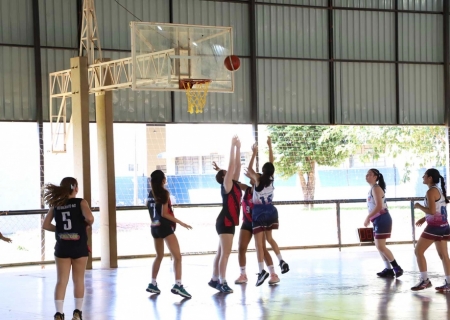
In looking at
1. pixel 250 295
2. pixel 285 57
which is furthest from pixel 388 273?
pixel 285 57

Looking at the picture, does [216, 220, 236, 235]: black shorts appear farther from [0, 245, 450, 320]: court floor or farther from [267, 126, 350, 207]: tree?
[267, 126, 350, 207]: tree

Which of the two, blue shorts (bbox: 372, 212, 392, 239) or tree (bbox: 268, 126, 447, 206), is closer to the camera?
blue shorts (bbox: 372, 212, 392, 239)

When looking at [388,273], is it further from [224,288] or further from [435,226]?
[224,288]

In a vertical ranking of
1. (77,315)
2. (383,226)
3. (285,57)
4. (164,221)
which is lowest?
(77,315)

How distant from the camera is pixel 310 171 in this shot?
3984 cm

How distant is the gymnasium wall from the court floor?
4494mm

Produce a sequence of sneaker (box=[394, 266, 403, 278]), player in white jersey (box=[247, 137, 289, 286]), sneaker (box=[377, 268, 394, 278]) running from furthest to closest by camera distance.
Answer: sneaker (box=[377, 268, 394, 278]) → sneaker (box=[394, 266, 403, 278]) → player in white jersey (box=[247, 137, 289, 286])

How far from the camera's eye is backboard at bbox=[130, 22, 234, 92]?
1502 cm

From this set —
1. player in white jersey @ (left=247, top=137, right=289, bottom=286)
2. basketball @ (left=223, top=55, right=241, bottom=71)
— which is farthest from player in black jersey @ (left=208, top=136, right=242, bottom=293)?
basketball @ (left=223, top=55, right=241, bottom=71)

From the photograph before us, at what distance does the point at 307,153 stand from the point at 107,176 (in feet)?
80.5

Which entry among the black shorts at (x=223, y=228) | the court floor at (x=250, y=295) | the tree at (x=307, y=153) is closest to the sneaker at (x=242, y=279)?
the court floor at (x=250, y=295)

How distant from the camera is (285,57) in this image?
1975 centimetres

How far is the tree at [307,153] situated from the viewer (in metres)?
39.5

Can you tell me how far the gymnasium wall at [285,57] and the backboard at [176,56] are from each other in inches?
115
